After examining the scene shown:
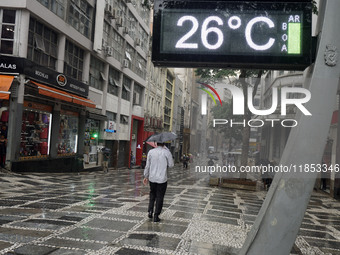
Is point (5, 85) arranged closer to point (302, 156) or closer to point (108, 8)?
point (108, 8)

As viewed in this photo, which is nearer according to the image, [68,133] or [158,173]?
[158,173]

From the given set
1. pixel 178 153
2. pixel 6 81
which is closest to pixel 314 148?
pixel 6 81

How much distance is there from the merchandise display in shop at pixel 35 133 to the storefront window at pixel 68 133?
1.47 m

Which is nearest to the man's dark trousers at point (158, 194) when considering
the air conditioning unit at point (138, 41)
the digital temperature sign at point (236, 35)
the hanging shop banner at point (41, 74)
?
the digital temperature sign at point (236, 35)

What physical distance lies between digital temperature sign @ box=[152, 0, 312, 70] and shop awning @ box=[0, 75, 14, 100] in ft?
39.6

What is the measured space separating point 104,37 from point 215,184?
46.1 ft

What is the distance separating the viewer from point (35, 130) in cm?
1683

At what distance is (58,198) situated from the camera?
8.97m

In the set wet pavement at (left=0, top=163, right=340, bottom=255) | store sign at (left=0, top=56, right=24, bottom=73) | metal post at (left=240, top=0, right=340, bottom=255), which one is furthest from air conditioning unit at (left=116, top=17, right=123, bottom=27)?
metal post at (left=240, top=0, right=340, bottom=255)

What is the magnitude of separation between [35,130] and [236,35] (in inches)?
610

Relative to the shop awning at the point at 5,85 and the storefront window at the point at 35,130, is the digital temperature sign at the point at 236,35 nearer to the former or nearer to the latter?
the shop awning at the point at 5,85

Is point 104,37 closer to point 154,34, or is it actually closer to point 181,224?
point 181,224

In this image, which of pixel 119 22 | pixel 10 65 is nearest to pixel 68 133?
pixel 10 65

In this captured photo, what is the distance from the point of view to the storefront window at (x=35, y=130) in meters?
15.9
